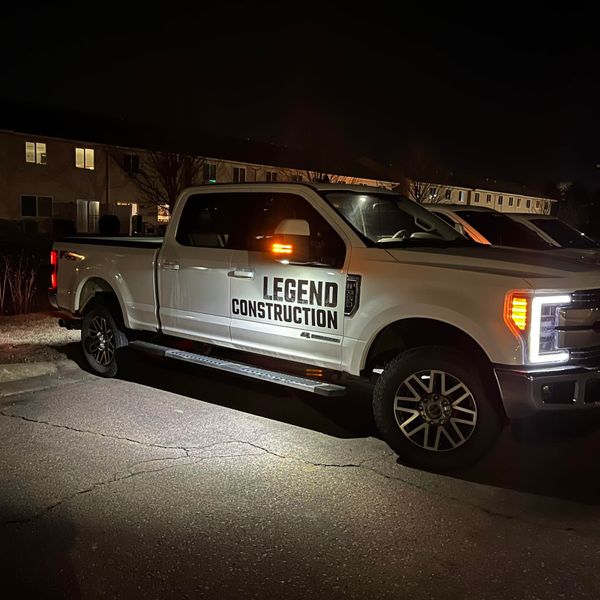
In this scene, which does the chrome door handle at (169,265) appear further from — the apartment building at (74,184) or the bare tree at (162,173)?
the bare tree at (162,173)

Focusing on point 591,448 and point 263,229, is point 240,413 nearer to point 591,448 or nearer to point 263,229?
point 263,229

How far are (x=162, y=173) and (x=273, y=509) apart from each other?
3210 centimetres

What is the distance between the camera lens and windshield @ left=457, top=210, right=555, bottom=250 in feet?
35.4

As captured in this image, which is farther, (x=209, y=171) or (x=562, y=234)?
(x=209, y=171)

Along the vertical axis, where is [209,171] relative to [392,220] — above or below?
above

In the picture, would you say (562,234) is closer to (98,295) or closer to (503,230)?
(503,230)

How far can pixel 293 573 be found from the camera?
340 cm

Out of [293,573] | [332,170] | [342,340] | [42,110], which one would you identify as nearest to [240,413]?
[342,340]

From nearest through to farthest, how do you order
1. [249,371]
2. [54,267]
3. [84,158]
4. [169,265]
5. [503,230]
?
[249,371] → [169,265] → [54,267] → [503,230] → [84,158]

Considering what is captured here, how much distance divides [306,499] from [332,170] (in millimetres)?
42060

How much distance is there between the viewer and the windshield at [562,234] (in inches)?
453

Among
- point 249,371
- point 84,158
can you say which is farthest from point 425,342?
point 84,158

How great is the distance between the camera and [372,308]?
5066mm

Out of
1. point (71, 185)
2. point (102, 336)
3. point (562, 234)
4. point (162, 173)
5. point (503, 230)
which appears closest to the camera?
point (102, 336)
